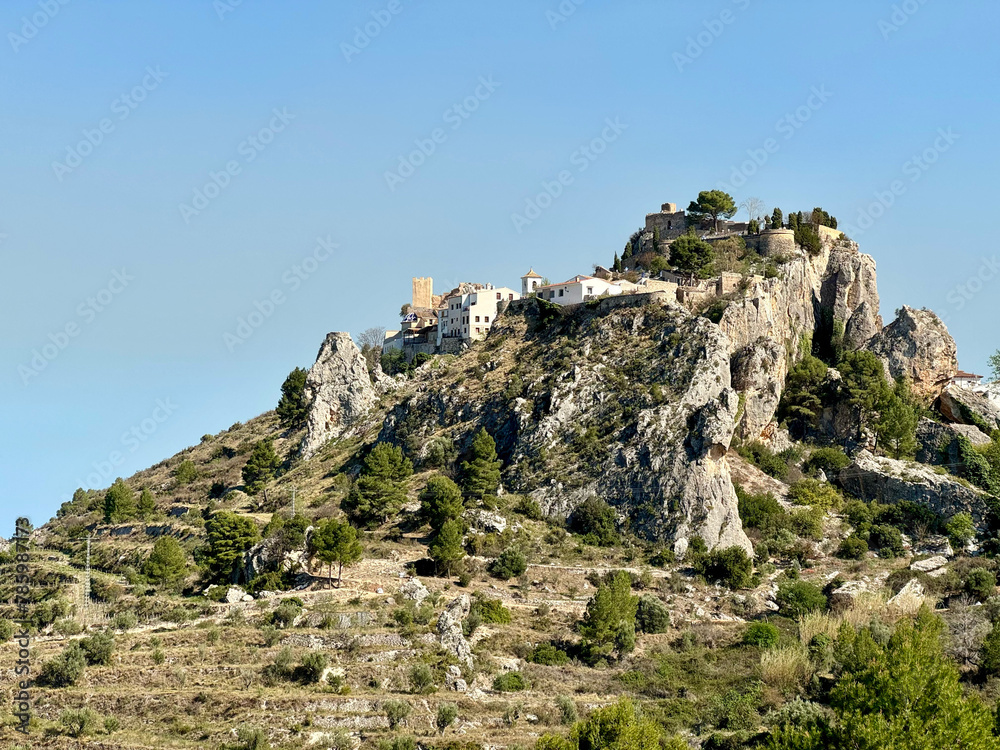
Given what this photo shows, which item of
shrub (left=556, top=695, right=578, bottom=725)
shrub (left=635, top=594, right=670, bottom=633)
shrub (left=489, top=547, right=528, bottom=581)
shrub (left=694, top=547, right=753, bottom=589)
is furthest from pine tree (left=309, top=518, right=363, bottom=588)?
shrub (left=694, top=547, right=753, bottom=589)

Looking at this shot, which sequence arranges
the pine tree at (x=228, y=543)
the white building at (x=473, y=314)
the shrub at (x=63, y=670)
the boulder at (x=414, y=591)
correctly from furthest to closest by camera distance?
1. the white building at (x=473, y=314)
2. the pine tree at (x=228, y=543)
3. the boulder at (x=414, y=591)
4. the shrub at (x=63, y=670)

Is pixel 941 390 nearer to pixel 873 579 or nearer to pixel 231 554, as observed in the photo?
pixel 873 579

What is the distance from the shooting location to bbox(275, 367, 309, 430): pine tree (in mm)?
109750

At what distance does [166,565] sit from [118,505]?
24.4 m

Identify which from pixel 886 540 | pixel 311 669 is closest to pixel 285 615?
pixel 311 669

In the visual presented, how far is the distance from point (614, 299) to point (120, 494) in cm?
4294

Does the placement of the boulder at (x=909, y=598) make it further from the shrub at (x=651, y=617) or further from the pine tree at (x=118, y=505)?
the pine tree at (x=118, y=505)

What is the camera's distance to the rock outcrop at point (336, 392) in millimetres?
104875

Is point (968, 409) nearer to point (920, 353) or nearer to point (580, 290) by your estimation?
point (920, 353)

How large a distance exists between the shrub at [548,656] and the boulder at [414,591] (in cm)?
702

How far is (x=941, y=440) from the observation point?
9062cm

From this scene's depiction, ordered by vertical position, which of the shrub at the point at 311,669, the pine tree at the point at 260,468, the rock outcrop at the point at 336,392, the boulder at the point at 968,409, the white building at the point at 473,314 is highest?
the white building at the point at 473,314

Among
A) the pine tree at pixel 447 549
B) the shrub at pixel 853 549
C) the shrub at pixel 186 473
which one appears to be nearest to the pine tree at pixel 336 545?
the pine tree at pixel 447 549

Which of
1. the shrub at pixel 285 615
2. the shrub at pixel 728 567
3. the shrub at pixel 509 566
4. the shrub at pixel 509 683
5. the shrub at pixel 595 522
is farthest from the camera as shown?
the shrub at pixel 595 522
